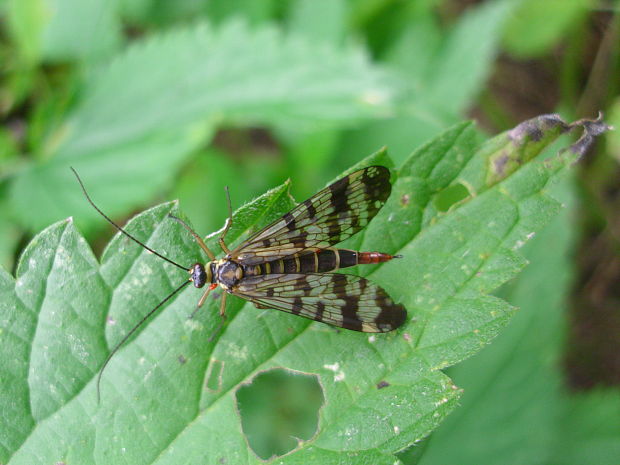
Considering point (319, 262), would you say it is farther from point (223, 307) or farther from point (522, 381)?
point (522, 381)

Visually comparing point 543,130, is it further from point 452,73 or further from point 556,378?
point 452,73

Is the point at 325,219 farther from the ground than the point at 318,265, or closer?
farther from the ground

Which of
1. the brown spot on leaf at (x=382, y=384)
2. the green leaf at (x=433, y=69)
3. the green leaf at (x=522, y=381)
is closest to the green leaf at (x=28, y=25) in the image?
the green leaf at (x=433, y=69)

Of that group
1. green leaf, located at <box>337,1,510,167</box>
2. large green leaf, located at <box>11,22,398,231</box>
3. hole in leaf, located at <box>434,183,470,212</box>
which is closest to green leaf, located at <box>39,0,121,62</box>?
large green leaf, located at <box>11,22,398,231</box>

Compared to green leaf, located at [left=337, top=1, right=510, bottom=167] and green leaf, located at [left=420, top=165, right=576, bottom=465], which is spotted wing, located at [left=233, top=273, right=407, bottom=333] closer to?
green leaf, located at [left=420, top=165, right=576, bottom=465]

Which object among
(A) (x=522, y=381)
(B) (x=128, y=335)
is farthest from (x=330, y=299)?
(A) (x=522, y=381)

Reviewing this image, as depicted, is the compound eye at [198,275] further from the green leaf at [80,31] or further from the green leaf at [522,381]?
the green leaf at [80,31]
